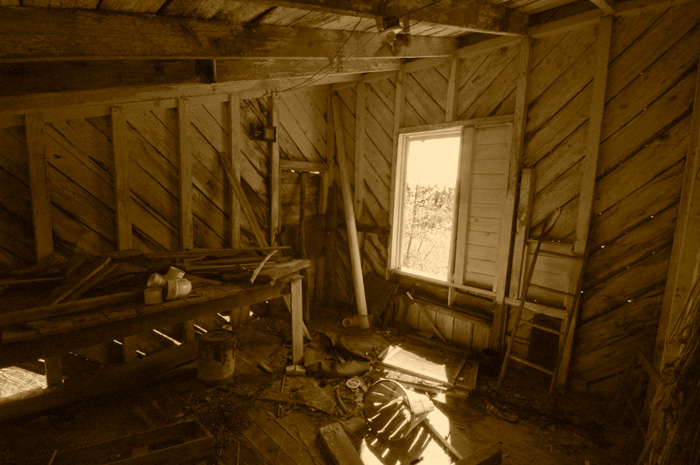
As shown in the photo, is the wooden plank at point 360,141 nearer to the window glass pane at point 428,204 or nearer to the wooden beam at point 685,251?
the window glass pane at point 428,204

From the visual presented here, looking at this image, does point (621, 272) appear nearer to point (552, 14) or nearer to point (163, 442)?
point (552, 14)

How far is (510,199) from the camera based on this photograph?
15.0 ft

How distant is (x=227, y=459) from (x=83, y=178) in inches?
127

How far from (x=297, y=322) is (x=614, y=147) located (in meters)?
4.15

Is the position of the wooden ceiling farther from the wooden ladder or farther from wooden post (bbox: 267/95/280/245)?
the wooden ladder

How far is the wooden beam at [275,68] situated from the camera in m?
3.84

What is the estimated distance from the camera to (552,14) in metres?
4.12

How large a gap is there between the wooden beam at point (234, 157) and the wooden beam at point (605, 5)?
4.26 m

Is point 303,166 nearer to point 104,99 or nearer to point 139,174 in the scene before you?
point 139,174

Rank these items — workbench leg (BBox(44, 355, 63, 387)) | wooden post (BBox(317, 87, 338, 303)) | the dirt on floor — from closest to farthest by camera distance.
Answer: the dirt on floor < workbench leg (BBox(44, 355, 63, 387)) < wooden post (BBox(317, 87, 338, 303))

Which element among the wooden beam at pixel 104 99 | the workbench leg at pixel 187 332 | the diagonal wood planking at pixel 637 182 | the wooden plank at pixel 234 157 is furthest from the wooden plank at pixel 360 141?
the diagonal wood planking at pixel 637 182

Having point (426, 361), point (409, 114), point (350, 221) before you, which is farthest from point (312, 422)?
point (409, 114)

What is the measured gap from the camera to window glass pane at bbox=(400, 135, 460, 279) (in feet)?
18.0

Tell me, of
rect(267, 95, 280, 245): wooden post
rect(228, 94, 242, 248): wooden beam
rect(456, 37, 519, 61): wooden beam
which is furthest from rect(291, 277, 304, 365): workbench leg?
rect(456, 37, 519, 61): wooden beam
